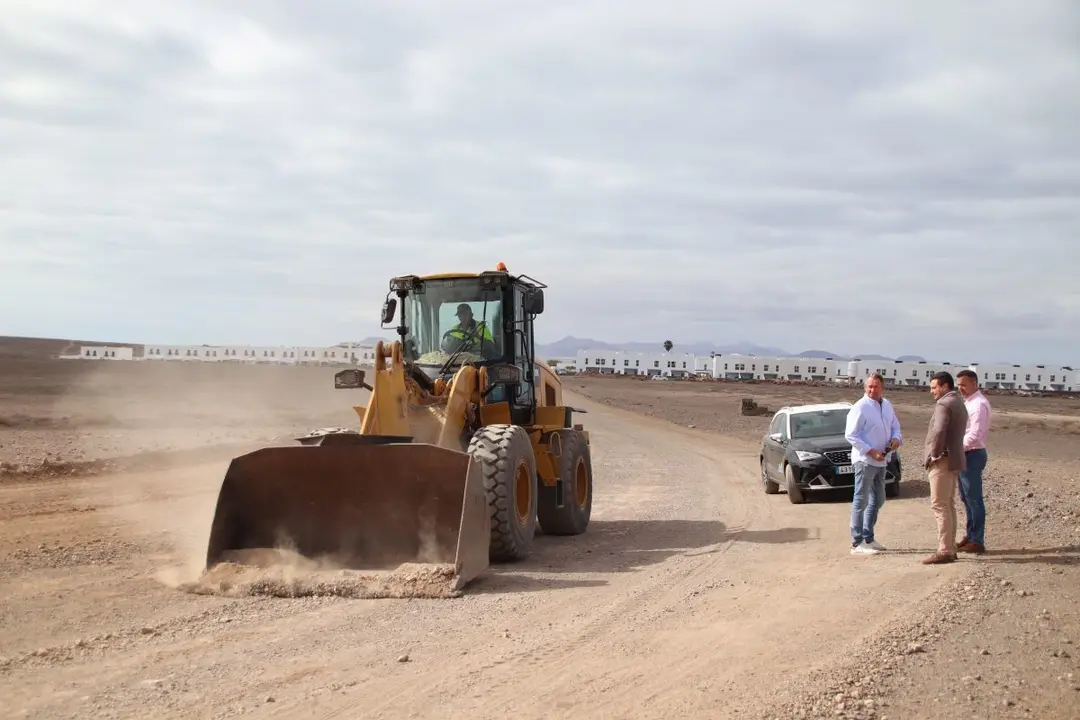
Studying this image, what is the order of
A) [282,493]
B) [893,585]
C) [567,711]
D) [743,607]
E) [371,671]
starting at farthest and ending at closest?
[282,493] → [893,585] → [743,607] → [371,671] → [567,711]

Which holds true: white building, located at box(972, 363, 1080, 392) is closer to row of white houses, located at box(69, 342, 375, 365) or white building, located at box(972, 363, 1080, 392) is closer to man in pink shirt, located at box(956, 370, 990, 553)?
row of white houses, located at box(69, 342, 375, 365)

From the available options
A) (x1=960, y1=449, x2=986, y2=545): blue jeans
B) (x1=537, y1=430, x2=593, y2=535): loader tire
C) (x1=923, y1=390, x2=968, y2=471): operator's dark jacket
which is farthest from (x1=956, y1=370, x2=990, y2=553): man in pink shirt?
(x1=537, y1=430, x2=593, y2=535): loader tire

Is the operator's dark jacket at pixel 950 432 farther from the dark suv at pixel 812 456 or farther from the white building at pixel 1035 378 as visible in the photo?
the white building at pixel 1035 378

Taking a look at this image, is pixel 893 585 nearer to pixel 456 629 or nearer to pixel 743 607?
pixel 743 607

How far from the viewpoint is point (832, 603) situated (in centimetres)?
780

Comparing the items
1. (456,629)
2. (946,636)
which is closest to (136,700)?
(456,629)

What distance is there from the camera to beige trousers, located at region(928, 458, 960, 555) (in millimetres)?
9469

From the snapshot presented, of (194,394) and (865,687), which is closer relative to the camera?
(865,687)

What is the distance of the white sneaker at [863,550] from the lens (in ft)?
33.4

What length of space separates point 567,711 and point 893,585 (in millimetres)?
4331

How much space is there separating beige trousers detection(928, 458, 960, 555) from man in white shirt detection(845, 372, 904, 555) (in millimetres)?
639

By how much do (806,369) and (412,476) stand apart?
134502 mm

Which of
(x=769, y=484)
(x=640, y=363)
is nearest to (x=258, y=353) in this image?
(x=640, y=363)

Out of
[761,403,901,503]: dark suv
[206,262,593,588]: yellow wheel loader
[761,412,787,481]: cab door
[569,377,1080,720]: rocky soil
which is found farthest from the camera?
[761,412,787,481]: cab door
